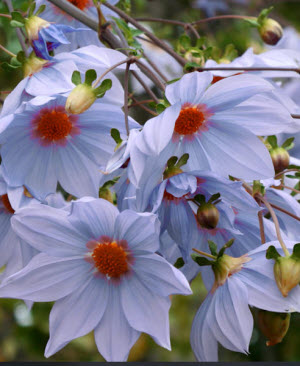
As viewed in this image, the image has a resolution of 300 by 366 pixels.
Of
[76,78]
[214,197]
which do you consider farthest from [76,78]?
[214,197]

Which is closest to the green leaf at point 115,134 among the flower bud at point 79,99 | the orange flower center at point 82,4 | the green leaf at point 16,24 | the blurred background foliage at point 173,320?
the flower bud at point 79,99

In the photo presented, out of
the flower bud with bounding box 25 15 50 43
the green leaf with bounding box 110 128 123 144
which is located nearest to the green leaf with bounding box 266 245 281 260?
the green leaf with bounding box 110 128 123 144

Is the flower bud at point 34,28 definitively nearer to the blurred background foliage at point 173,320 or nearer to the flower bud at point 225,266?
the flower bud at point 225,266

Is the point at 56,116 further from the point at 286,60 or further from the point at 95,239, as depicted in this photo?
the point at 286,60

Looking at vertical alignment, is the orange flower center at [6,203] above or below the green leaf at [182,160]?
below

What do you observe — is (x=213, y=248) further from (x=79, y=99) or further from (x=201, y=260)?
(x=79, y=99)

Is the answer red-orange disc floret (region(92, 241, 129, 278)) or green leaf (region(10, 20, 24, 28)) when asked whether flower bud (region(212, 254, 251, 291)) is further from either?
green leaf (region(10, 20, 24, 28))
